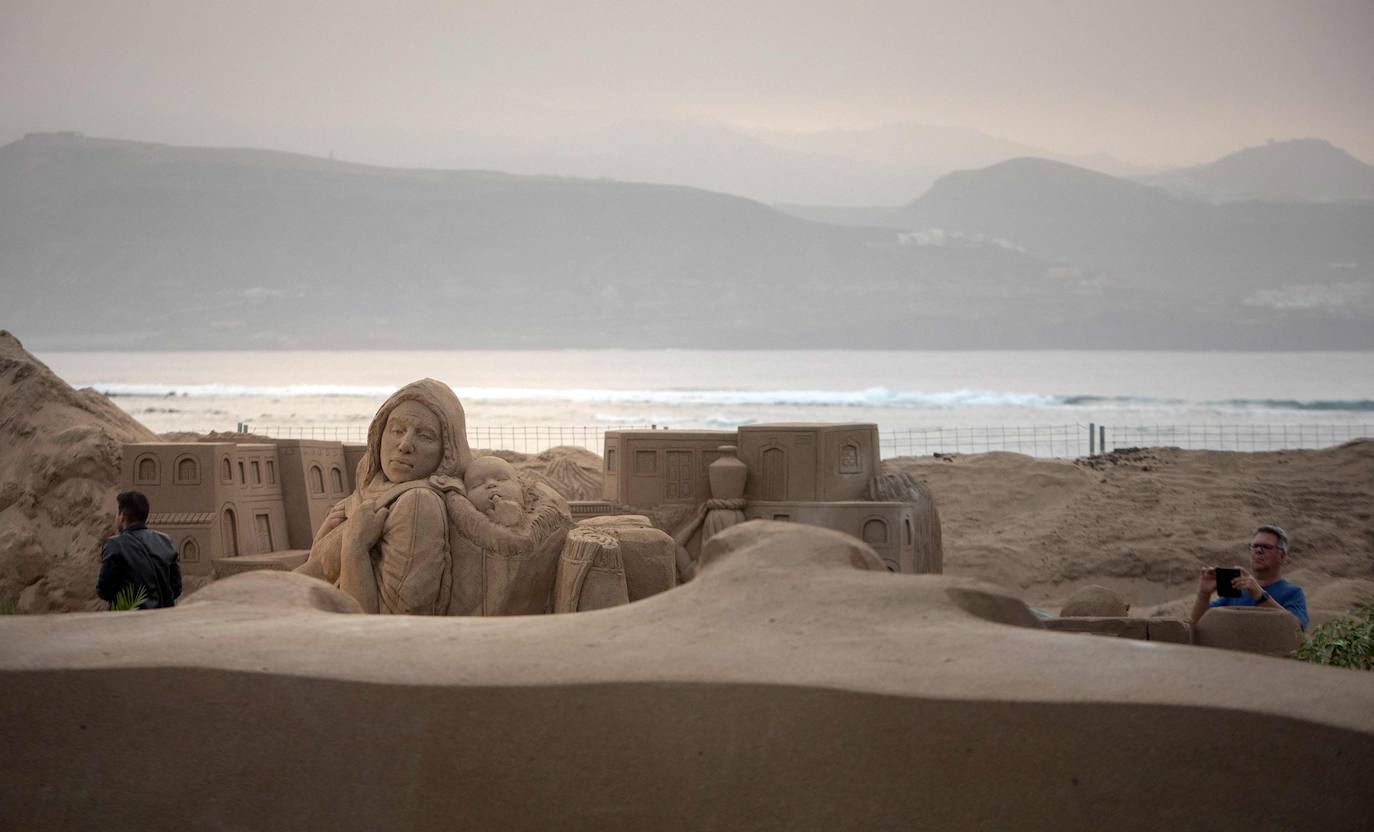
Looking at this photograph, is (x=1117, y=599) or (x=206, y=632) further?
(x=1117, y=599)

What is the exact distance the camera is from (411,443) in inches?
310

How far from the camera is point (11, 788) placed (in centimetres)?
401

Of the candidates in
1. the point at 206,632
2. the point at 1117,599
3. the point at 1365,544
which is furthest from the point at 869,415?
the point at 206,632

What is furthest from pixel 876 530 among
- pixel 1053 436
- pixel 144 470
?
pixel 1053 436

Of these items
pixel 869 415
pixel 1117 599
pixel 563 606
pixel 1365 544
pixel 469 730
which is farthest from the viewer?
pixel 869 415

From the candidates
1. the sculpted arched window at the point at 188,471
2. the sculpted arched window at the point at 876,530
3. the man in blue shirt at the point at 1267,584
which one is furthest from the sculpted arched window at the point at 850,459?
the sculpted arched window at the point at 188,471

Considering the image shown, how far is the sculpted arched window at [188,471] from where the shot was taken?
36.3 feet

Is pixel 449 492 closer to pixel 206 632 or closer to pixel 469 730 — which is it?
pixel 206 632

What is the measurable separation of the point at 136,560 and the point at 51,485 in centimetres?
626

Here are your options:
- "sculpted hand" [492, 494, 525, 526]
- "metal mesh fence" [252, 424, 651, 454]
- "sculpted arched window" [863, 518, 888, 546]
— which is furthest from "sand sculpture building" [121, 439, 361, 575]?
"metal mesh fence" [252, 424, 651, 454]

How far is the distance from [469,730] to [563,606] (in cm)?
389

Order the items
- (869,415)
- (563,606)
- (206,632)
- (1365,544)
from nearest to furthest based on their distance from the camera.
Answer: (206,632) < (563,606) < (1365,544) < (869,415)

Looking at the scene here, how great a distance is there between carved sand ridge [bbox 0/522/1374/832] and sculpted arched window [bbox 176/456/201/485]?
6.98 m

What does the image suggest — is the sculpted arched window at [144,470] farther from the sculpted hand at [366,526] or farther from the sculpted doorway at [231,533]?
the sculpted hand at [366,526]
